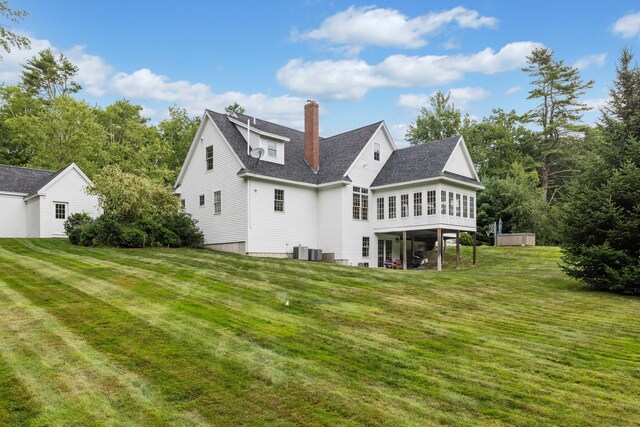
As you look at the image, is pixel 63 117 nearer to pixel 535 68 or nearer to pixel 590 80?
pixel 535 68

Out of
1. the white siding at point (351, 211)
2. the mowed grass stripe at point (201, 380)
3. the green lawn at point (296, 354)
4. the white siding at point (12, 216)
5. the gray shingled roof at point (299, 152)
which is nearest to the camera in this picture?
the mowed grass stripe at point (201, 380)

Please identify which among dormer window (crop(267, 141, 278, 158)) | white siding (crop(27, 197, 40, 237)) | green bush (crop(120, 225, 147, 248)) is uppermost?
dormer window (crop(267, 141, 278, 158))

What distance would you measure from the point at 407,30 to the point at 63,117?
101 ft

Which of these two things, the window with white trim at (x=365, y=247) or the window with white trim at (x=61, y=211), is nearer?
the window with white trim at (x=365, y=247)

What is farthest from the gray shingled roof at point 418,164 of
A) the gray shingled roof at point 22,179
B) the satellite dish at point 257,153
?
the gray shingled roof at point 22,179

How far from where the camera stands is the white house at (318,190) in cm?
2353

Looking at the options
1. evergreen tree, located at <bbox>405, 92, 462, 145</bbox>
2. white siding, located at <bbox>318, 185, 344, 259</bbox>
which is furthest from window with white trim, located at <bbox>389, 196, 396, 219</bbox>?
evergreen tree, located at <bbox>405, 92, 462, 145</bbox>

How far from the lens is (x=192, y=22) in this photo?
21.3 metres

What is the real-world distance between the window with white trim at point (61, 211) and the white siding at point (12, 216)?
110 inches

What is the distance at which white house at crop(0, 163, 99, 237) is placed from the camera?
1144 inches

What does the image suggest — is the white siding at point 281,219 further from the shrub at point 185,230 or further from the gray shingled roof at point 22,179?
the gray shingled roof at point 22,179

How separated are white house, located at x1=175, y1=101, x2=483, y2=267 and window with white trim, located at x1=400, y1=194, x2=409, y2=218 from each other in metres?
0.06

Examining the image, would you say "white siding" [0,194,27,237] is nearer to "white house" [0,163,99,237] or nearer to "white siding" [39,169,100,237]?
"white house" [0,163,99,237]

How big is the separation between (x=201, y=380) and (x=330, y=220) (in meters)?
19.8
